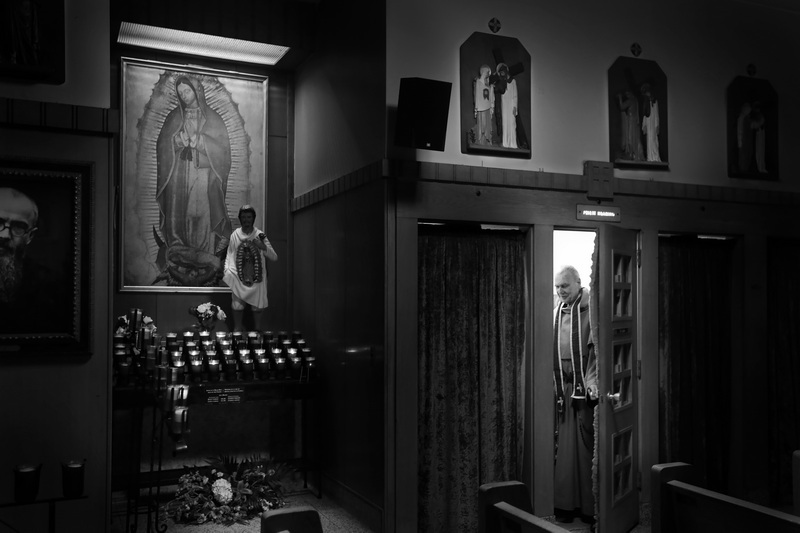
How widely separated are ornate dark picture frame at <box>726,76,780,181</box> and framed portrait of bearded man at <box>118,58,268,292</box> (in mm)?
4135

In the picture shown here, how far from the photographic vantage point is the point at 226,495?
5742 millimetres

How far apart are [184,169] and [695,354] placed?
15.2 ft

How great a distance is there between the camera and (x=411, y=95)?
204 inches

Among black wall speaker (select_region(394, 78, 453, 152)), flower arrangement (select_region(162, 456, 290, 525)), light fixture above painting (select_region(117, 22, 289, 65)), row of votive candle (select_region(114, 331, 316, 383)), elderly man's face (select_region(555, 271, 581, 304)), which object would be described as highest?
light fixture above painting (select_region(117, 22, 289, 65))

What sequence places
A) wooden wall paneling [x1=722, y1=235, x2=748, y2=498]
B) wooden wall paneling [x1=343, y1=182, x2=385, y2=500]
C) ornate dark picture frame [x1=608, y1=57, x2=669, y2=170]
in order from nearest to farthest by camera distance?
wooden wall paneling [x1=343, y1=182, x2=385, y2=500] < ornate dark picture frame [x1=608, y1=57, x2=669, y2=170] < wooden wall paneling [x1=722, y1=235, x2=748, y2=498]

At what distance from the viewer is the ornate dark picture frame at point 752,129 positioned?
6.78m

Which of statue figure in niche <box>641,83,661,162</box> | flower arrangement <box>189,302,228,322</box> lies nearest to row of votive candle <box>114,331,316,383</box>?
flower arrangement <box>189,302,228,322</box>

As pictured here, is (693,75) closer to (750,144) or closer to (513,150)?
(750,144)

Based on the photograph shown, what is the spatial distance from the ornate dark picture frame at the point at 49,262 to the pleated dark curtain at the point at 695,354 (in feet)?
14.3

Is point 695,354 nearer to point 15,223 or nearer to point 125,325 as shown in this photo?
point 125,325

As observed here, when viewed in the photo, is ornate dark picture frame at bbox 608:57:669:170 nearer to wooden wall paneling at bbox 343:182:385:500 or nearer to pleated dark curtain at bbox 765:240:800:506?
pleated dark curtain at bbox 765:240:800:506

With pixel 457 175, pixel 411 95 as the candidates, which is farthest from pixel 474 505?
pixel 411 95

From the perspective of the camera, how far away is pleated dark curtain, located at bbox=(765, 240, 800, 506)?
22.3 feet

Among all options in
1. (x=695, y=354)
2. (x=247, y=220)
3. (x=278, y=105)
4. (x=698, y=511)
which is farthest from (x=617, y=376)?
(x=278, y=105)
